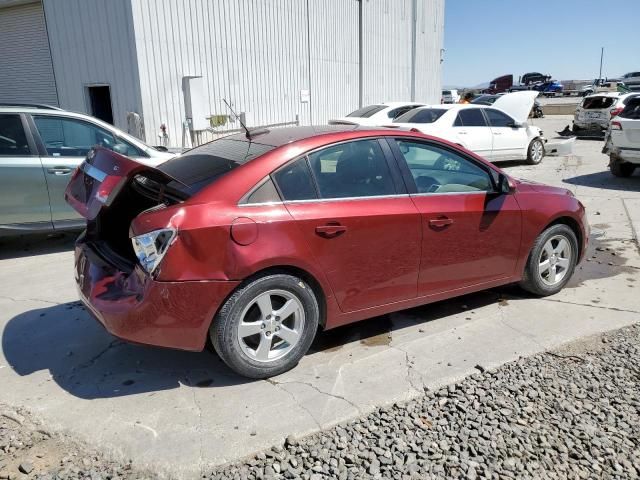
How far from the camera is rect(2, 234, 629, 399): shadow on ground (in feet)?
11.3

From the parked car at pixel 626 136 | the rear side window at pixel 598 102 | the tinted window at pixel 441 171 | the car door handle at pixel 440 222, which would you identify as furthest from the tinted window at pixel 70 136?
the rear side window at pixel 598 102

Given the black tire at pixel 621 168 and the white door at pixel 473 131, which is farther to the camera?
the white door at pixel 473 131

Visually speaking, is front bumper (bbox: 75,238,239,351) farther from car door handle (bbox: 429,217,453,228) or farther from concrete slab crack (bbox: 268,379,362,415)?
car door handle (bbox: 429,217,453,228)

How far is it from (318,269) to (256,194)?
62 centimetres

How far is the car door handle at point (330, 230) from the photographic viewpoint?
3.41 meters

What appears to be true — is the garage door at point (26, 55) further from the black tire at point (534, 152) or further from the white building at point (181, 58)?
the black tire at point (534, 152)

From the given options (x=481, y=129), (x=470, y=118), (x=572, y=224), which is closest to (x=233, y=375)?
(x=572, y=224)

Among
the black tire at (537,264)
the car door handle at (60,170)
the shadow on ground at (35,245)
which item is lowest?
the shadow on ground at (35,245)

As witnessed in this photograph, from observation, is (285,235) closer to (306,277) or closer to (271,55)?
(306,277)

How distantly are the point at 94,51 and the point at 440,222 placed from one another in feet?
39.5

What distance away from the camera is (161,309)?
3078 mm

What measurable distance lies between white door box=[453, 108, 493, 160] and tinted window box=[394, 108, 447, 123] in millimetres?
416

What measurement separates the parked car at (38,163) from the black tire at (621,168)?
1003 centimetres

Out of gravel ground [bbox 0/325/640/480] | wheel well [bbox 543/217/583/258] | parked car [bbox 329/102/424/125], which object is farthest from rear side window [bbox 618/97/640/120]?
gravel ground [bbox 0/325/640/480]
